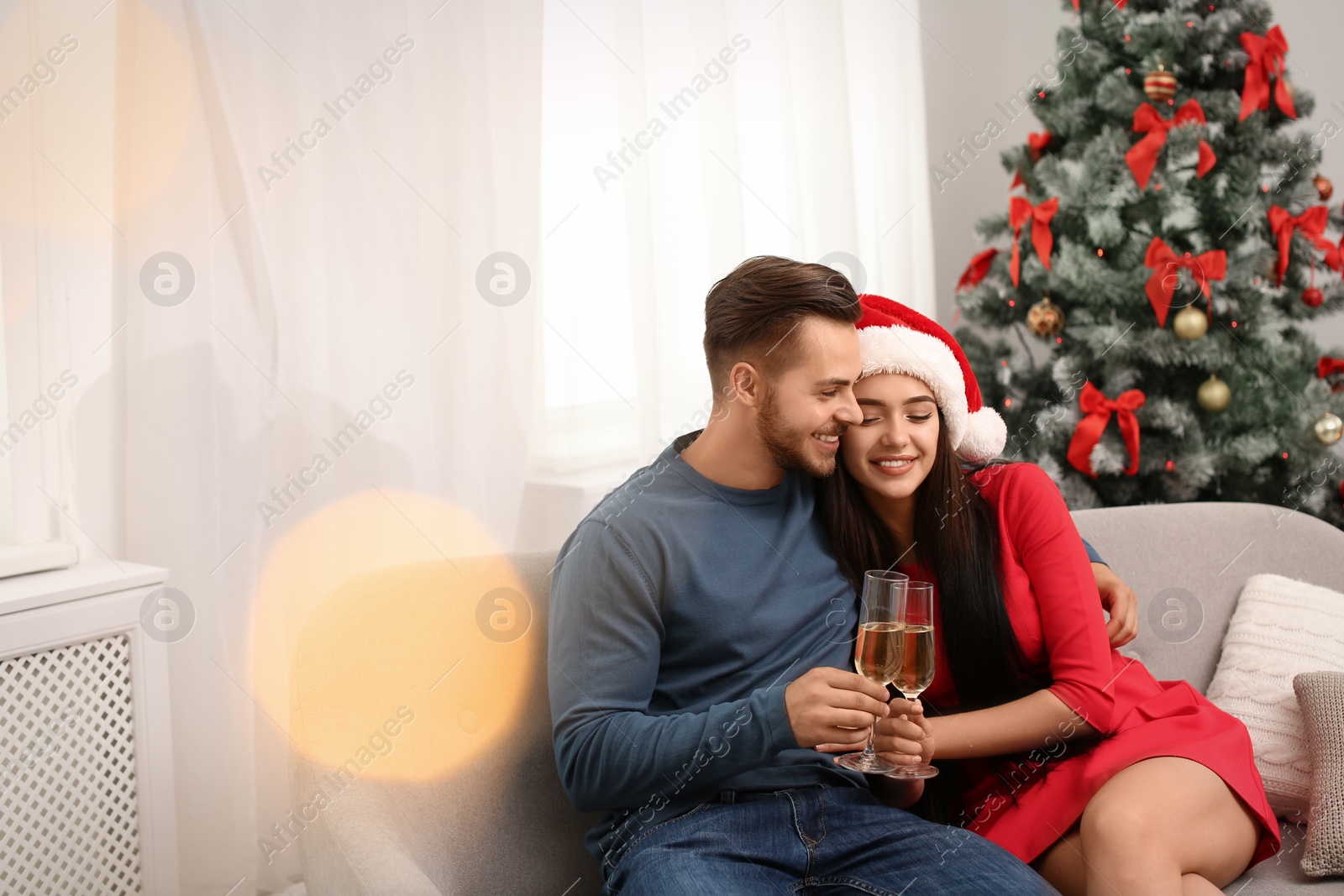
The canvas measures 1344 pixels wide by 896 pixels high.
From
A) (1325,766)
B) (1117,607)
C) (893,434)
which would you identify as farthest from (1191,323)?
(893,434)

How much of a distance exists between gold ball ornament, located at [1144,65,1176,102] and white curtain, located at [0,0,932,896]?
1.11m

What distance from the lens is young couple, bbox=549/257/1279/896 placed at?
4.48 feet

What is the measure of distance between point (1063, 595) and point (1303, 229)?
5.42 feet

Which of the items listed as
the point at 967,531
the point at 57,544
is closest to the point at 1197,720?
the point at 967,531

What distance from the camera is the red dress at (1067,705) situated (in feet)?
5.12

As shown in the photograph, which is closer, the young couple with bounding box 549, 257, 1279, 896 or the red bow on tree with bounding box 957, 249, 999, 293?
the young couple with bounding box 549, 257, 1279, 896

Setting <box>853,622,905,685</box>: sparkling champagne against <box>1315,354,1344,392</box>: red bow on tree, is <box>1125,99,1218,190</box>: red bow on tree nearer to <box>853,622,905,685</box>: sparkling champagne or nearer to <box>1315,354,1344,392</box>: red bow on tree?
<box>1315,354,1344,392</box>: red bow on tree

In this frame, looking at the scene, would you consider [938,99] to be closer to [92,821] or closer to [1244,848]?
[1244,848]

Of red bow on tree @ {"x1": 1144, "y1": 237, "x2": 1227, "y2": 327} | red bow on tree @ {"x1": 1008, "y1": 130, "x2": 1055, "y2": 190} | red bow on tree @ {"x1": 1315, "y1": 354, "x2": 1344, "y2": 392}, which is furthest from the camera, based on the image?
red bow on tree @ {"x1": 1008, "y1": 130, "x2": 1055, "y2": 190}

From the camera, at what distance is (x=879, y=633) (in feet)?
4.32

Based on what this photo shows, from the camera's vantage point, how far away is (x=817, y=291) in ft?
5.20

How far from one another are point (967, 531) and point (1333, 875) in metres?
0.75

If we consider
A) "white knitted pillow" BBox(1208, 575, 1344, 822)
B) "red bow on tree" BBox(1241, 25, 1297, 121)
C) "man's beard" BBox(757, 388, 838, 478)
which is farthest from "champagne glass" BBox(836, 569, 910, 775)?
"red bow on tree" BBox(1241, 25, 1297, 121)

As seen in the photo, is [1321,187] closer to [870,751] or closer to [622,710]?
[870,751]
